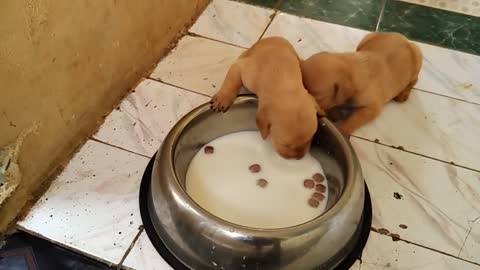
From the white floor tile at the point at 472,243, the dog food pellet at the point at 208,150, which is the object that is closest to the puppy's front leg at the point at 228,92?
the dog food pellet at the point at 208,150

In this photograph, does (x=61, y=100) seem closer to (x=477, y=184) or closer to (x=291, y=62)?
(x=291, y=62)

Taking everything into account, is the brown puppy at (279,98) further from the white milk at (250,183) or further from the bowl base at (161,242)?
the bowl base at (161,242)

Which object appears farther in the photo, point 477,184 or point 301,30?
point 301,30

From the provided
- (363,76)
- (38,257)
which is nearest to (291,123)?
(363,76)

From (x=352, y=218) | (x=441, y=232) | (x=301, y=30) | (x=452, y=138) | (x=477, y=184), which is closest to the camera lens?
(x=352, y=218)

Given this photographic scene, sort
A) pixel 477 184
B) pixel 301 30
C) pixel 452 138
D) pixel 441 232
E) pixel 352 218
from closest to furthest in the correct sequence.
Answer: pixel 352 218
pixel 441 232
pixel 477 184
pixel 452 138
pixel 301 30

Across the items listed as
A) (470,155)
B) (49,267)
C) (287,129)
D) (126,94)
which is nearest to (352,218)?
(287,129)

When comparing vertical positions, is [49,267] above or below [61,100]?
below
